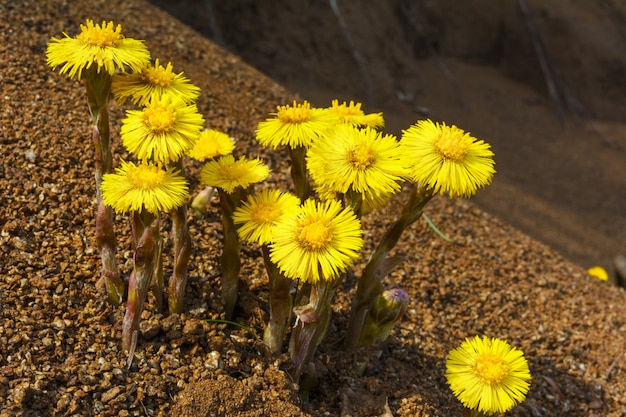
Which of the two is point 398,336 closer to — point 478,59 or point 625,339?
point 625,339

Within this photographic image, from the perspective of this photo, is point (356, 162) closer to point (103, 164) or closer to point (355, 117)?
point (355, 117)

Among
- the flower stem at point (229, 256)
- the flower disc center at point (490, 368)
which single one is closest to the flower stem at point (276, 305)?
the flower stem at point (229, 256)

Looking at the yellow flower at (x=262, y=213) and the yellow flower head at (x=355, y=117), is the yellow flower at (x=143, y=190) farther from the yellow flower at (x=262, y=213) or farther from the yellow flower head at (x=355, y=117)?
the yellow flower head at (x=355, y=117)

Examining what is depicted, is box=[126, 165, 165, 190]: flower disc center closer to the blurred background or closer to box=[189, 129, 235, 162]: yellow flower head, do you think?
box=[189, 129, 235, 162]: yellow flower head

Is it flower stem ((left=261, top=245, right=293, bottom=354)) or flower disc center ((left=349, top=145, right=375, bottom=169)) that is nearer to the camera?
flower disc center ((left=349, top=145, right=375, bottom=169))

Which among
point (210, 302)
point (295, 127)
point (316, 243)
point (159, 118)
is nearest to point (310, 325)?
point (316, 243)

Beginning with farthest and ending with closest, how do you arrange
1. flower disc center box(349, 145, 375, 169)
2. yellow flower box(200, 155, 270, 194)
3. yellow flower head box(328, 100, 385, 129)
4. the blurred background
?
the blurred background
yellow flower head box(328, 100, 385, 129)
yellow flower box(200, 155, 270, 194)
flower disc center box(349, 145, 375, 169)

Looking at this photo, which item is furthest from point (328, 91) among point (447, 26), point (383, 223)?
point (383, 223)

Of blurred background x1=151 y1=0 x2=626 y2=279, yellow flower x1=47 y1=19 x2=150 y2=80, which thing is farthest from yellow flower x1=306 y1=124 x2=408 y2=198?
blurred background x1=151 y1=0 x2=626 y2=279
